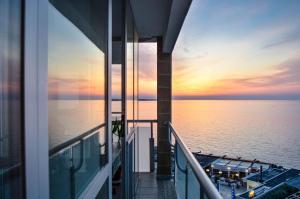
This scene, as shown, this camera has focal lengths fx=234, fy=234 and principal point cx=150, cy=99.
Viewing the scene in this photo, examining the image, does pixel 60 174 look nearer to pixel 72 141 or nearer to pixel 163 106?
pixel 72 141

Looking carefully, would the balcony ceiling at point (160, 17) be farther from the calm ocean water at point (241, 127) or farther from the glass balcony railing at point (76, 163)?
the glass balcony railing at point (76, 163)

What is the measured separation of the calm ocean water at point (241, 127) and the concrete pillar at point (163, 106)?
6.4 inches

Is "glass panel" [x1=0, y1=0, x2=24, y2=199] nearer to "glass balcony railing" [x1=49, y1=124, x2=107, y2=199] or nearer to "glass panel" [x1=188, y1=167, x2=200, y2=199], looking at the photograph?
"glass balcony railing" [x1=49, y1=124, x2=107, y2=199]

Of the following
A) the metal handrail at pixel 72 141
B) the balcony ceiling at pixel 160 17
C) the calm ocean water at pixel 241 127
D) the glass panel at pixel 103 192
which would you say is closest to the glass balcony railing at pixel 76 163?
the metal handrail at pixel 72 141

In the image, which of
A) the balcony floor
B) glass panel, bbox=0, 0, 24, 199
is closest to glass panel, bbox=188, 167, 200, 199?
glass panel, bbox=0, 0, 24, 199

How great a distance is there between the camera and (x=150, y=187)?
3.87m

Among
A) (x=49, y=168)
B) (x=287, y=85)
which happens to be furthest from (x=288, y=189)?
(x=49, y=168)

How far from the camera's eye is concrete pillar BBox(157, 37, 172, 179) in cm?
440

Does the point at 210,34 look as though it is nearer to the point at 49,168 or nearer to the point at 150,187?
the point at 150,187

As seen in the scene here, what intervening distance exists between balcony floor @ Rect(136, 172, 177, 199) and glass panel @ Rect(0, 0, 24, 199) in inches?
127

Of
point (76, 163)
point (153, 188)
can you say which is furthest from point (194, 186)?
point (153, 188)

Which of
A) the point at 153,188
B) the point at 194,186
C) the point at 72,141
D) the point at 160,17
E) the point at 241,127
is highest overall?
the point at 160,17

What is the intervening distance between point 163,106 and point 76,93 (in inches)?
140

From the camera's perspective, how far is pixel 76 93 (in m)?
0.97
